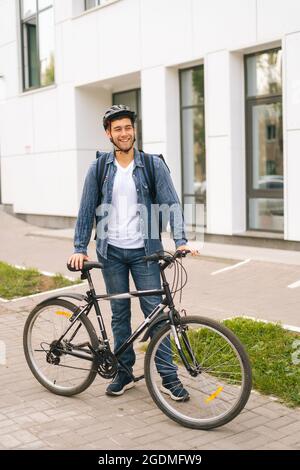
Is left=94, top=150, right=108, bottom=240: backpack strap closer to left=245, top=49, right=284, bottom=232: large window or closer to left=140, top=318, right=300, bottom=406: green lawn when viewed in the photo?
left=140, top=318, right=300, bottom=406: green lawn

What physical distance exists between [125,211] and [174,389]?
1.27 meters

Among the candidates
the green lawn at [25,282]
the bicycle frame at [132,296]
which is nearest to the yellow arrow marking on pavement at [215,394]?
the bicycle frame at [132,296]

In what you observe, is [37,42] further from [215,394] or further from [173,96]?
[215,394]

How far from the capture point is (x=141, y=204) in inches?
186

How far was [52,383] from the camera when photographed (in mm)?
5031

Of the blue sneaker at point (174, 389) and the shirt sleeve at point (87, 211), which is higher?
the shirt sleeve at point (87, 211)

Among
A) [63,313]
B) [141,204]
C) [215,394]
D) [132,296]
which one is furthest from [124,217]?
[215,394]

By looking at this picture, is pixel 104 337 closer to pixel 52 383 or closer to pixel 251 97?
pixel 52 383

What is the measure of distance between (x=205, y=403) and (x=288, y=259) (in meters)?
6.04

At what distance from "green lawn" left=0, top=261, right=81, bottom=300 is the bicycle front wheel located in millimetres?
4343

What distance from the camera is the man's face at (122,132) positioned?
464 cm

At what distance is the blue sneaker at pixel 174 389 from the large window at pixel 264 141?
757cm

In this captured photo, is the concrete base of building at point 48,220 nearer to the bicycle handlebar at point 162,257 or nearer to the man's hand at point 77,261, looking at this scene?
the man's hand at point 77,261
